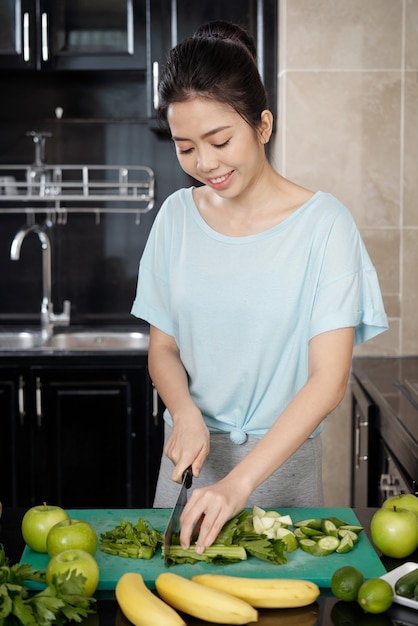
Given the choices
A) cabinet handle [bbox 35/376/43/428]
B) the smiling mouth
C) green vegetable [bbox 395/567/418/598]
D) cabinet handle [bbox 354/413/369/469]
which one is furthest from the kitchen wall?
green vegetable [bbox 395/567/418/598]

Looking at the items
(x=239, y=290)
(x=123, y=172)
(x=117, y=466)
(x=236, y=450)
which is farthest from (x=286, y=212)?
(x=123, y=172)

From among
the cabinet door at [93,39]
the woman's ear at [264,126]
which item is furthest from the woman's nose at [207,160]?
the cabinet door at [93,39]

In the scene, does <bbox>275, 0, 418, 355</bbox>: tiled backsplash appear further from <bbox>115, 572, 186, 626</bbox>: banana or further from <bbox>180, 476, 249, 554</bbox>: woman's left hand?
<bbox>115, 572, 186, 626</bbox>: banana

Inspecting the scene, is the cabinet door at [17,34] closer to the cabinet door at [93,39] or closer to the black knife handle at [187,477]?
the cabinet door at [93,39]

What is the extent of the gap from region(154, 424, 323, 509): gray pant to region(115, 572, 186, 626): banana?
1.93 ft

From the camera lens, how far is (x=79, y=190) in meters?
3.89

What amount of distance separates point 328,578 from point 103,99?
9.77ft

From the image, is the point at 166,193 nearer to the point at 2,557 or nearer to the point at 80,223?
the point at 80,223

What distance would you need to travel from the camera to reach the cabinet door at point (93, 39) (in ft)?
11.5

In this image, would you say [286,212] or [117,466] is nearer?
[286,212]

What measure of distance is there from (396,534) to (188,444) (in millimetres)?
423

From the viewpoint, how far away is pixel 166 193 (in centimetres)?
393

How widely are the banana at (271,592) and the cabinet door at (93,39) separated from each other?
8.78 feet

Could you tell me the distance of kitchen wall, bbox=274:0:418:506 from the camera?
3143 mm
